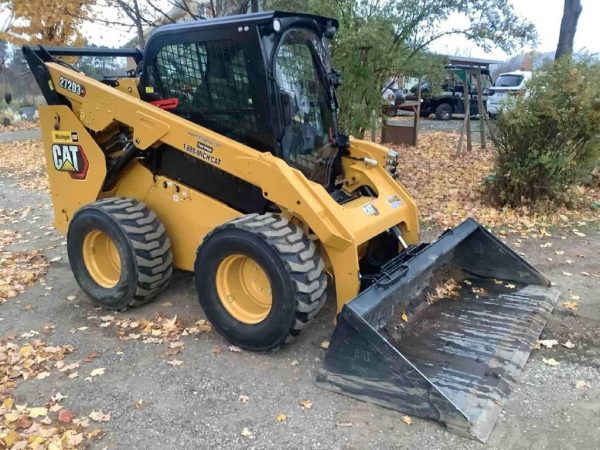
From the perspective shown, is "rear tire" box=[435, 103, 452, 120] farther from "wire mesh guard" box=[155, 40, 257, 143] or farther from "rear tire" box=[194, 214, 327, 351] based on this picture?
"rear tire" box=[194, 214, 327, 351]

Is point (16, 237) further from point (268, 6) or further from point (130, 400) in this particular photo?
point (268, 6)

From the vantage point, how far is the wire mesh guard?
13.8 feet

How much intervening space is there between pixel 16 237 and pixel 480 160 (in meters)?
8.49

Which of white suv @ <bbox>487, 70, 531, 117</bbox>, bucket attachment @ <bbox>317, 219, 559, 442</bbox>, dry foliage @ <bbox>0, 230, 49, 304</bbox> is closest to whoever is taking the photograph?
bucket attachment @ <bbox>317, 219, 559, 442</bbox>

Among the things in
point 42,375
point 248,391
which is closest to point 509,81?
point 248,391

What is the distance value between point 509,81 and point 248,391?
20918 mm

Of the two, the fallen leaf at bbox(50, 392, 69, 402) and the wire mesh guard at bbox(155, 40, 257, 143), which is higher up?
the wire mesh guard at bbox(155, 40, 257, 143)

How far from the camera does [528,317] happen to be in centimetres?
418

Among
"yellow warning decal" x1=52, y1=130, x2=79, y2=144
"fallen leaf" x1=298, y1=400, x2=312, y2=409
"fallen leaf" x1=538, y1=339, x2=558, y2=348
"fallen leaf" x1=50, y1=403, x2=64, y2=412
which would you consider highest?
"yellow warning decal" x1=52, y1=130, x2=79, y2=144

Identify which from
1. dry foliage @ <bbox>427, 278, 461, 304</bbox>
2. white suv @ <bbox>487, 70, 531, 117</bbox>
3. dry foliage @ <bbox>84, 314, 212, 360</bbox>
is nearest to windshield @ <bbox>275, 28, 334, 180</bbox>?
dry foliage @ <bbox>427, 278, 461, 304</bbox>

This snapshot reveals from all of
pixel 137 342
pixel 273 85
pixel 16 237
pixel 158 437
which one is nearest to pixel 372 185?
pixel 273 85

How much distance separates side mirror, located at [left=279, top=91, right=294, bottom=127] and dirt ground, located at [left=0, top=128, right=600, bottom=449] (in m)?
1.58

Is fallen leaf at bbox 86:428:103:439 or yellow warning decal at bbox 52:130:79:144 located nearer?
fallen leaf at bbox 86:428:103:439

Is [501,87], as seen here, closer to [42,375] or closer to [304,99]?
[304,99]
